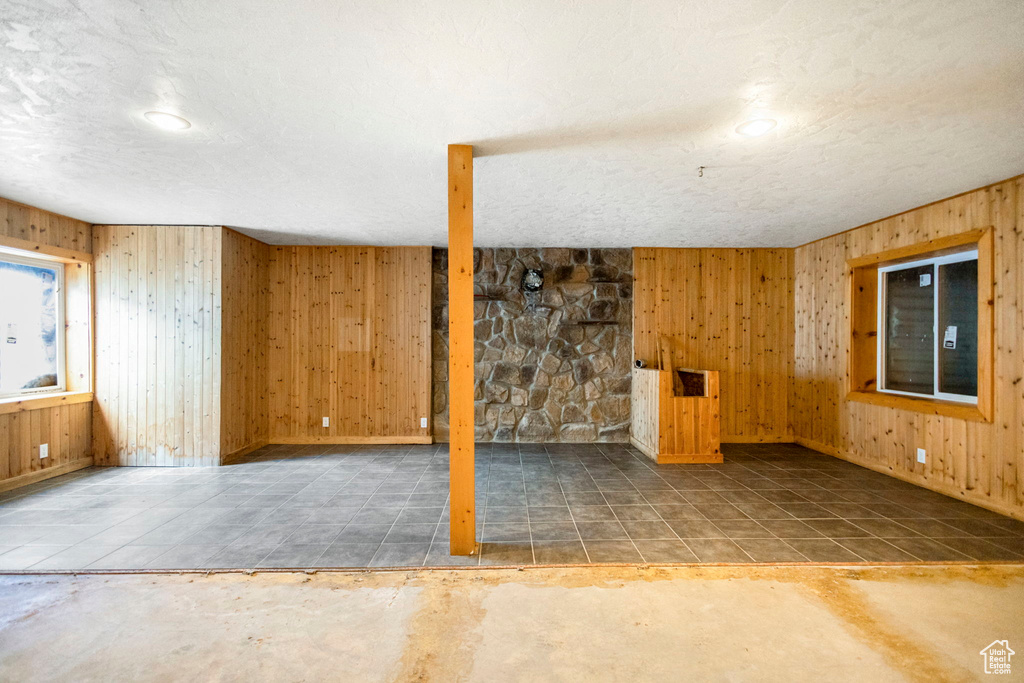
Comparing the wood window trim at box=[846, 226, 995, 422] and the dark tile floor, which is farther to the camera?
the wood window trim at box=[846, 226, 995, 422]

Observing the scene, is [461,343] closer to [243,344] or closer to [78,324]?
[243,344]

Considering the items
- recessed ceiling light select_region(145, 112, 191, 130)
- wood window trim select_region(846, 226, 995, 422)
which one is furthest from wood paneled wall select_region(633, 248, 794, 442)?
recessed ceiling light select_region(145, 112, 191, 130)

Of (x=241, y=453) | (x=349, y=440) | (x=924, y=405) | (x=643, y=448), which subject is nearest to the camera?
(x=924, y=405)

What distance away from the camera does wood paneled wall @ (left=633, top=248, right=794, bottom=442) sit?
569 cm

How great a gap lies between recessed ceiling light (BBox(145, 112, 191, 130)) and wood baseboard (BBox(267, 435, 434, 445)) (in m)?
4.04

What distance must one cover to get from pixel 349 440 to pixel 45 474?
2809 millimetres

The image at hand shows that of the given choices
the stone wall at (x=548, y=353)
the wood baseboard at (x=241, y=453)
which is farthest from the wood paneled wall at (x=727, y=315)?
the wood baseboard at (x=241, y=453)

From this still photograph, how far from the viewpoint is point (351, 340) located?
5656 millimetres

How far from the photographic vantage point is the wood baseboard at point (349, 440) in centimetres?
559

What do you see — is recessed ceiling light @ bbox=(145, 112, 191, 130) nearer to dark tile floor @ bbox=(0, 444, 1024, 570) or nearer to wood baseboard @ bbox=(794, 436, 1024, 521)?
dark tile floor @ bbox=(0, 444, 1024, 570)

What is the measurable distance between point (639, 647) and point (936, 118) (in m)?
3.18

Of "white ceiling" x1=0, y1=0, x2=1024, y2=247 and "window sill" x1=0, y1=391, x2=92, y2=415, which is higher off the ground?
"white ceiling" x1=0, y1=0, x2=1024, y2=247

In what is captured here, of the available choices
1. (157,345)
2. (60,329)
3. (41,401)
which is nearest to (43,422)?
(41,401)

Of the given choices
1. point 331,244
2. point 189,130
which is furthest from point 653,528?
point 331,244
